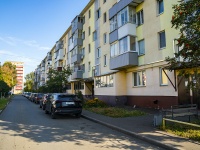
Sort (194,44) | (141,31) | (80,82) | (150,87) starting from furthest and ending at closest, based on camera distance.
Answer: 1. (80,82)
2. (141,31)
3. (150,87)
4. (194,44)

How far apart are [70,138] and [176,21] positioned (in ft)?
19.3

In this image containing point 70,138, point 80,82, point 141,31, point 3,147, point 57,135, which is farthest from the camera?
point 80,82

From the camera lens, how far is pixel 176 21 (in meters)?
8.17

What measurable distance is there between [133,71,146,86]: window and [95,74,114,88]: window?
9.87 ft

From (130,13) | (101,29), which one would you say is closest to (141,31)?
(130,13)

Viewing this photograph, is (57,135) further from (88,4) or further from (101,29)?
(88,4)

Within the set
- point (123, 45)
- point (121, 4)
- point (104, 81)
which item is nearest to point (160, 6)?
point (121, 4)

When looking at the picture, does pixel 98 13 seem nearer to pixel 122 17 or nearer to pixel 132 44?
pixel 122 17

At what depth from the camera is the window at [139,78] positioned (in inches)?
772

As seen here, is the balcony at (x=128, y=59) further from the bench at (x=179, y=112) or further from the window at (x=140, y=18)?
the bench at (x=179, y=112)

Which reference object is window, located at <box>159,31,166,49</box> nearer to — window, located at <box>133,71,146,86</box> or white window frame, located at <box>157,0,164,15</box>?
white window frame, located at <box>157,0,164,15</box>

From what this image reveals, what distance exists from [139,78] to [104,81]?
19.5 ft

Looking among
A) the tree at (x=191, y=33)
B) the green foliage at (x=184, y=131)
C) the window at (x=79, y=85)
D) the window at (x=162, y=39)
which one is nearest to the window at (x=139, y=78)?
the window at (x=162, y=39)

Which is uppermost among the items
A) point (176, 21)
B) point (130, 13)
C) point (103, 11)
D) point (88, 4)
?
point (88, 4)
